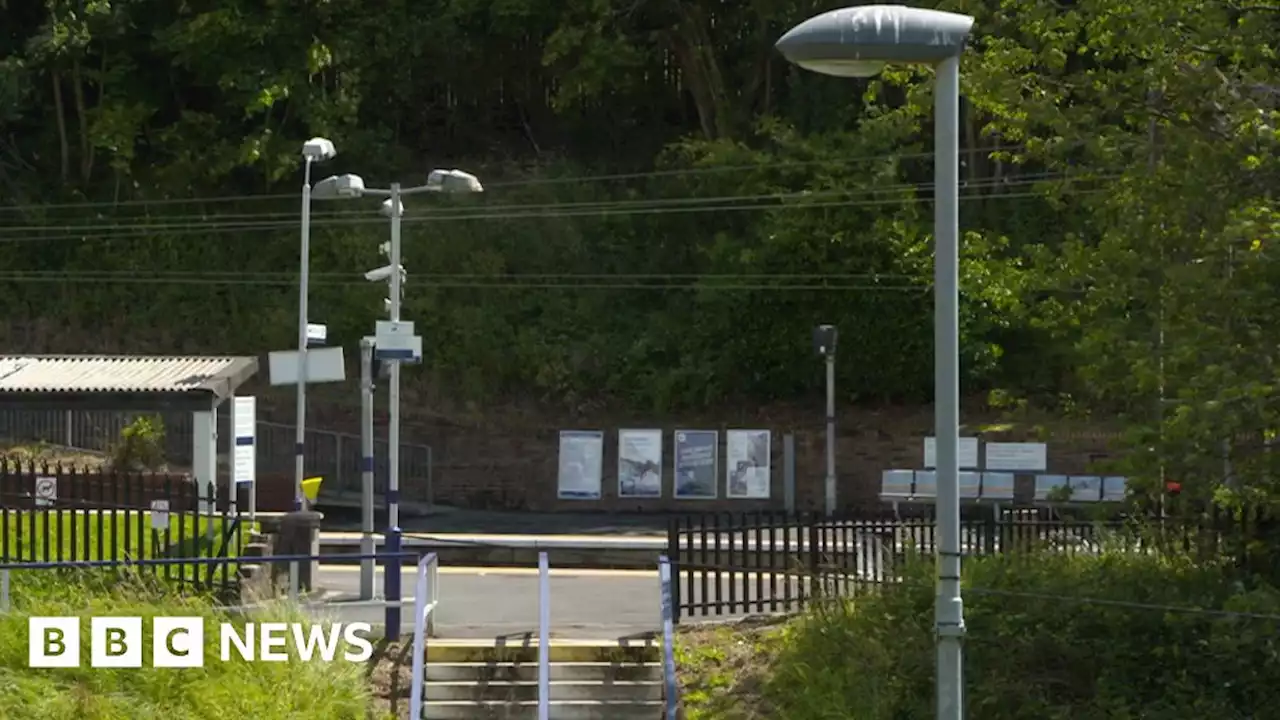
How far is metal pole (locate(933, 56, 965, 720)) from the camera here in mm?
9375

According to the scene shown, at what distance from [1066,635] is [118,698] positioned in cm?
738

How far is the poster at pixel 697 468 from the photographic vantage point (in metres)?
33.2

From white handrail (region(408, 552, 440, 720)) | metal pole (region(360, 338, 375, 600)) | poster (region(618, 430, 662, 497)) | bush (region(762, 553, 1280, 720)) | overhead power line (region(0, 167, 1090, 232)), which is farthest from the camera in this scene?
overhead power line (region(0, 167, 1090, 232))

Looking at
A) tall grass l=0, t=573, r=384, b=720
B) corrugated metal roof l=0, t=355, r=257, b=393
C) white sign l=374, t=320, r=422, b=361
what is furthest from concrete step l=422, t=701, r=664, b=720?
corrugated metal roof l=0, t=355, r=257, b=393

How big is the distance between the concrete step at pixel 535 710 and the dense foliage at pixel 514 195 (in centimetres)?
1663

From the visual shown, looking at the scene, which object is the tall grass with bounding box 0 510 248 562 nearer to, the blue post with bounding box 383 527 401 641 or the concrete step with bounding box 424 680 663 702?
the blue post with bounding box 383 527 401 641

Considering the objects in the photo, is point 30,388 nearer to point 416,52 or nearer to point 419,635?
point 419,635

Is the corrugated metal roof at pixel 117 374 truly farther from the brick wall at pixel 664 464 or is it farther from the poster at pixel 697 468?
the poster at pixel 697 468

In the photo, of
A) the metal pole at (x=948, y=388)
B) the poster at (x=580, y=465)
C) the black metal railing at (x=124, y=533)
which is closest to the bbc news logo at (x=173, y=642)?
the black metal railing at (x=124, y=533)

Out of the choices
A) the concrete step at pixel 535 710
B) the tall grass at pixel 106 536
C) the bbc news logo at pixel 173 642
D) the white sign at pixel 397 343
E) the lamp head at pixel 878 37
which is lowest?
the concrete step at pixel 535 710

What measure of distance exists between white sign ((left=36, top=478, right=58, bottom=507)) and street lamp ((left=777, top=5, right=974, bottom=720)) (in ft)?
43.1

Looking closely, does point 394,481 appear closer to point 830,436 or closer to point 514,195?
point 830,436

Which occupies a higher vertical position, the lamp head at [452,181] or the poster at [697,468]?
the lamp head at [452,181]

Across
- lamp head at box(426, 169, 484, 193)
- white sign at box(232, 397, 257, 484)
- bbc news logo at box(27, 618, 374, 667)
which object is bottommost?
bbc news logo at box(27, 618, 374, 667)
